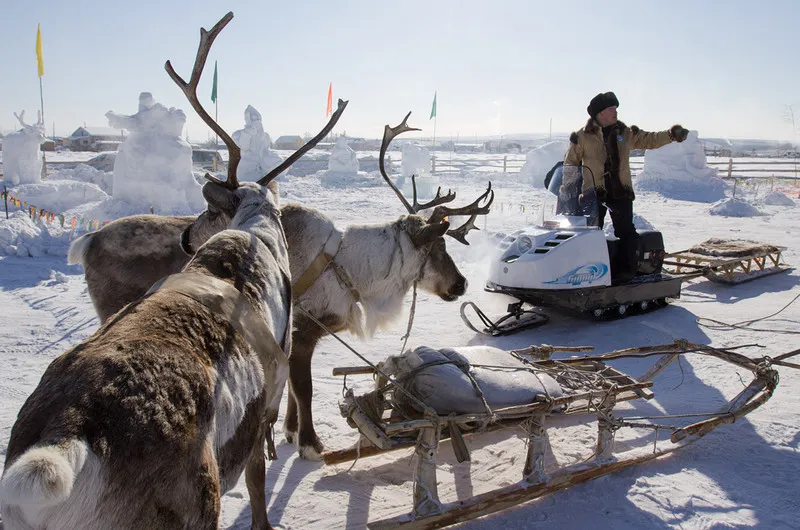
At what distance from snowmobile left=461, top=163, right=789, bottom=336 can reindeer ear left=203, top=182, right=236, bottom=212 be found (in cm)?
348

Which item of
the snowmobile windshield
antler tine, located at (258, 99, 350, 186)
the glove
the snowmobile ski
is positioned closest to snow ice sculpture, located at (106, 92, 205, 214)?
the snowmobile ski

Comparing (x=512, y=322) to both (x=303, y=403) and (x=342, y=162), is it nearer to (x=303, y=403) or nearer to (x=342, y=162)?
(x=303, y=403)

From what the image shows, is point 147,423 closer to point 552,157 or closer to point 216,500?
point 216,500

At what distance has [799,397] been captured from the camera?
15.3ft

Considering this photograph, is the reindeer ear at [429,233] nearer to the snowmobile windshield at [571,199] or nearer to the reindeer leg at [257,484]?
the reindeer leg at [257,484]

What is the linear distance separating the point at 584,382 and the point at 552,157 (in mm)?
24841

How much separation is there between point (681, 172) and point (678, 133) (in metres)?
19.3

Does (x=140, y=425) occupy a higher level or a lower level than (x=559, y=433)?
higher

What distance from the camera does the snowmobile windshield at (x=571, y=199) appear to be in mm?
6414

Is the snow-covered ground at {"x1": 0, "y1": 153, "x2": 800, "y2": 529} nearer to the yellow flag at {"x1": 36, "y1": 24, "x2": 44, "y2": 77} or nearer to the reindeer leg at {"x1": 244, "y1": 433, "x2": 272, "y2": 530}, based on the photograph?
the reindeer leg at {"x1": 244, "y1": 433, "x2": 272, "y2": 530}

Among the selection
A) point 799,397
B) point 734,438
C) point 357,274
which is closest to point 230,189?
point 357,274

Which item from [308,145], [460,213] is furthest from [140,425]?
[460,213]

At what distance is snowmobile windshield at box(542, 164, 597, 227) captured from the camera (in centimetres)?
641

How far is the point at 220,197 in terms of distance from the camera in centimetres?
280
